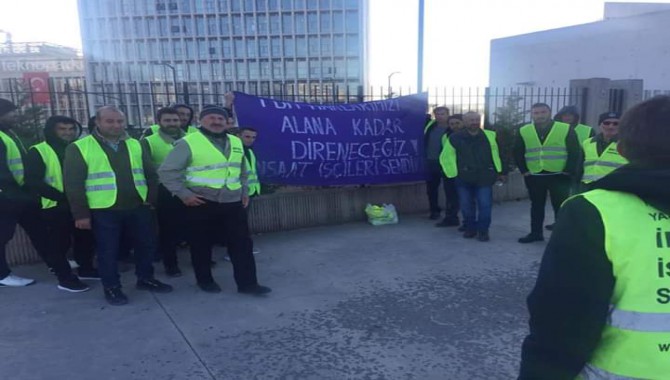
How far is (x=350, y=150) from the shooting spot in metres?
6.96

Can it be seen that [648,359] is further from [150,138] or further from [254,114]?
[254,114]

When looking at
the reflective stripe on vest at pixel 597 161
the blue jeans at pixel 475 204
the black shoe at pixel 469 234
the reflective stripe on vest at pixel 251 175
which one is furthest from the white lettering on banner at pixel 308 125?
the reflective stripe on vest at pixel 597 161

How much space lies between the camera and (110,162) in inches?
165

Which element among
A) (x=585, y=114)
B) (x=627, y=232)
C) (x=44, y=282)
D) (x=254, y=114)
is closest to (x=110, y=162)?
(x=44, y=282)

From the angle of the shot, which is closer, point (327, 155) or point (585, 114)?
point (327, 155)

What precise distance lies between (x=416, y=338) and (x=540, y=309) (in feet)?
7.58

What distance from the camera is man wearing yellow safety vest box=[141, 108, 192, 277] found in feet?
16.1

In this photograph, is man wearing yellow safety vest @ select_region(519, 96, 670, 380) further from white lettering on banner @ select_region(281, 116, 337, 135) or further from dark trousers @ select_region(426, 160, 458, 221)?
dark trousers @ select_region(426, 160, 458, 221)

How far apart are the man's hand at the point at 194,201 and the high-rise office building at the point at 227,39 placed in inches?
3181

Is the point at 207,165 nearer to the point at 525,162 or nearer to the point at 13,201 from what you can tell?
the point at 13,201

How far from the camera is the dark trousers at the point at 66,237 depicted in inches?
181

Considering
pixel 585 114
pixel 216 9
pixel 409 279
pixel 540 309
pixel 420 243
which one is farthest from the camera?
pixel 216 9

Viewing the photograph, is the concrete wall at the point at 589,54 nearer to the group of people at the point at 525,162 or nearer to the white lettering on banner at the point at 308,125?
the group of people at the point at 525,162

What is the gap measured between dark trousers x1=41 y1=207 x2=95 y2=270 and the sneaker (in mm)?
249
